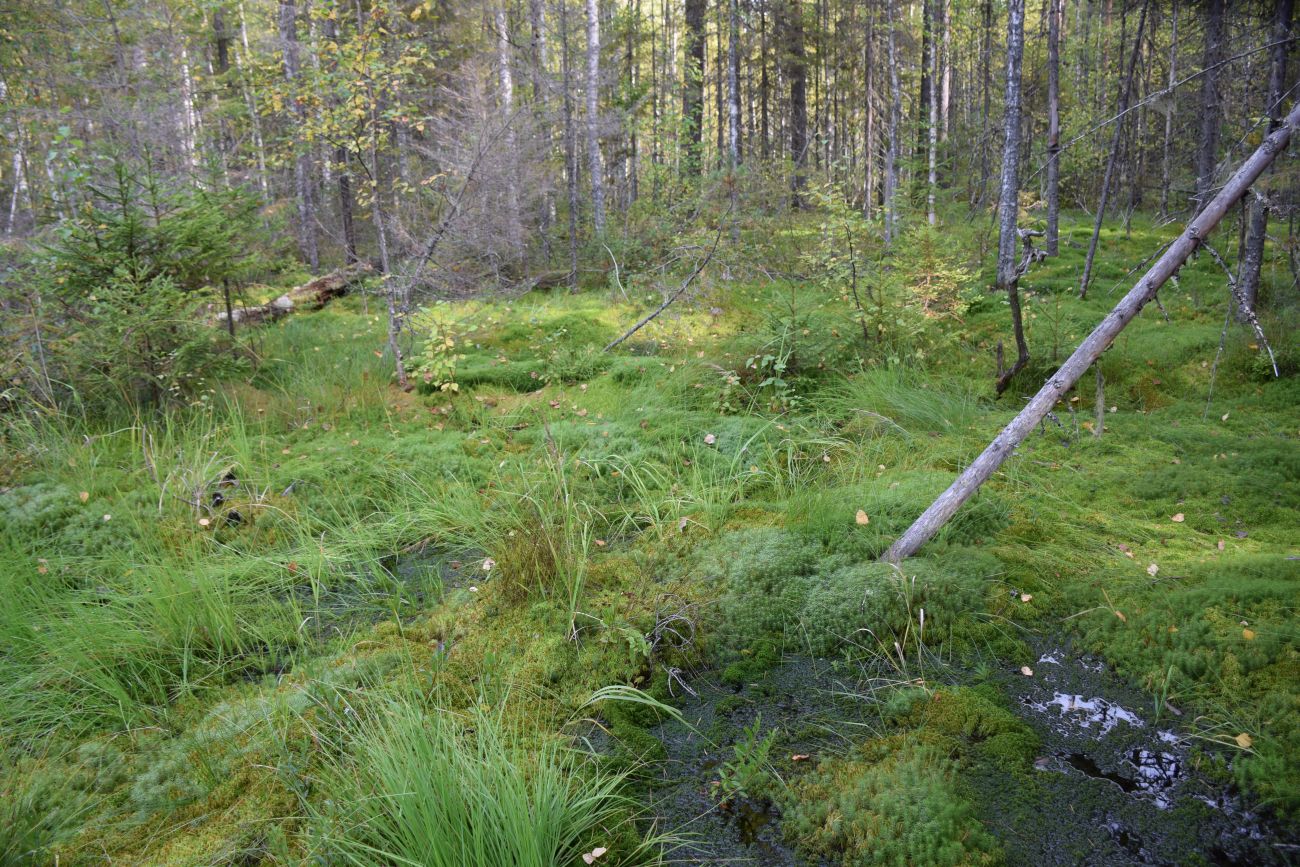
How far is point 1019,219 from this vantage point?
1032cm

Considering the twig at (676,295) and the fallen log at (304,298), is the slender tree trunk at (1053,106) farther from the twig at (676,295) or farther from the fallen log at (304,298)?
the fallen log at (304,298)

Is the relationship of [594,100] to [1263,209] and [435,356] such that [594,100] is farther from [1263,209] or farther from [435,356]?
[1263,209]

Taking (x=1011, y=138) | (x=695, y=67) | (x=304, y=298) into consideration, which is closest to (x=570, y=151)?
(x=695, y=67)

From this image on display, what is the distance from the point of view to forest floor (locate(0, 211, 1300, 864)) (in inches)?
89.2

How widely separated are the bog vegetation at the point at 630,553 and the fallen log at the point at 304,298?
0.30 meters

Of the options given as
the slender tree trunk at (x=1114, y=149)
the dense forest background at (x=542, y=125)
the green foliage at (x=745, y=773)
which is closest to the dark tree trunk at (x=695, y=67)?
the dense forest background at (x=542, y=125)

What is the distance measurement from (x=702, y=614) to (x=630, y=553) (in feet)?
2.26

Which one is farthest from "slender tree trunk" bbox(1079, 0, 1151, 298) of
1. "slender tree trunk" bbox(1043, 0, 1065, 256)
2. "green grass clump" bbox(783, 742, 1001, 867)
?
"green grass clump" bbox(783, 742, 1001, 867)

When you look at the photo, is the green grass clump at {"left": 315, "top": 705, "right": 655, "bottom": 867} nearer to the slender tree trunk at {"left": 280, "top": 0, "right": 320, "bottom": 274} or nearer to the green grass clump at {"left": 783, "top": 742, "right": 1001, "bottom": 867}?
the green grass clump at {"left": 783, "top": 742, "right": 1001, "bottom": 867}

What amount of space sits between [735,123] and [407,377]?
933cm

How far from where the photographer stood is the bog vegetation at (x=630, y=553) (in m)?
2.26

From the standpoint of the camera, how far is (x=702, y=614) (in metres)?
3.32

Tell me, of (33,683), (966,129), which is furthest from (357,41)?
(966,129)

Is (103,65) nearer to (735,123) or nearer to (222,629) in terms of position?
(735,123)
